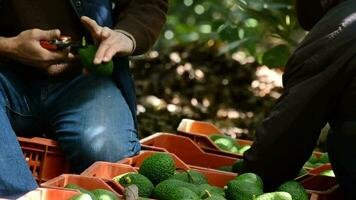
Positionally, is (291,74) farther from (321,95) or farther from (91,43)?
(91,43)

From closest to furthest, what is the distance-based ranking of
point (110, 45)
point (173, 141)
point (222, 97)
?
point (110, 45)
point (173, 141)
point (222, 97)

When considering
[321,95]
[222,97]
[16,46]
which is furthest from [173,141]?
[222,97]

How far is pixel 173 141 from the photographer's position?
3.85 metres

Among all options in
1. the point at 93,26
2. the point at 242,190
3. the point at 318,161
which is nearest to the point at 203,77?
the point at 318,161

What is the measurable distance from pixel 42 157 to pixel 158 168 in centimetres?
54

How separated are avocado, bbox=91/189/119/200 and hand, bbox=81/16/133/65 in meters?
0.71

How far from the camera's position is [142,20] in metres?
3.58

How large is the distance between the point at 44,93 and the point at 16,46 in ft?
0.79

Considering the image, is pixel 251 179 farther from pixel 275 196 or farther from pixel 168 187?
pixel 168 187

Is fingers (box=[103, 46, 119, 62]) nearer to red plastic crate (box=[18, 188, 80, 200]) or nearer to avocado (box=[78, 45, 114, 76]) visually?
avocado (box=[78, 45, 114, 76])

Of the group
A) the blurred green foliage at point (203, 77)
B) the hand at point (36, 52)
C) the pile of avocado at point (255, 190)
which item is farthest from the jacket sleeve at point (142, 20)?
the blurred green foliage at point (203, 77)

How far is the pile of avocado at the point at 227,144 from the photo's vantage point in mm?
3865

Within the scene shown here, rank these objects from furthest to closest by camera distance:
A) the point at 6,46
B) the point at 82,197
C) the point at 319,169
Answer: the point at 319,169 < the point at 6,46 < the point at 82,197

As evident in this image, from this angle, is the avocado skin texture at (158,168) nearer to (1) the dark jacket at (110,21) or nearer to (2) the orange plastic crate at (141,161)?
(2) the orange plastic crate at (141,161)
